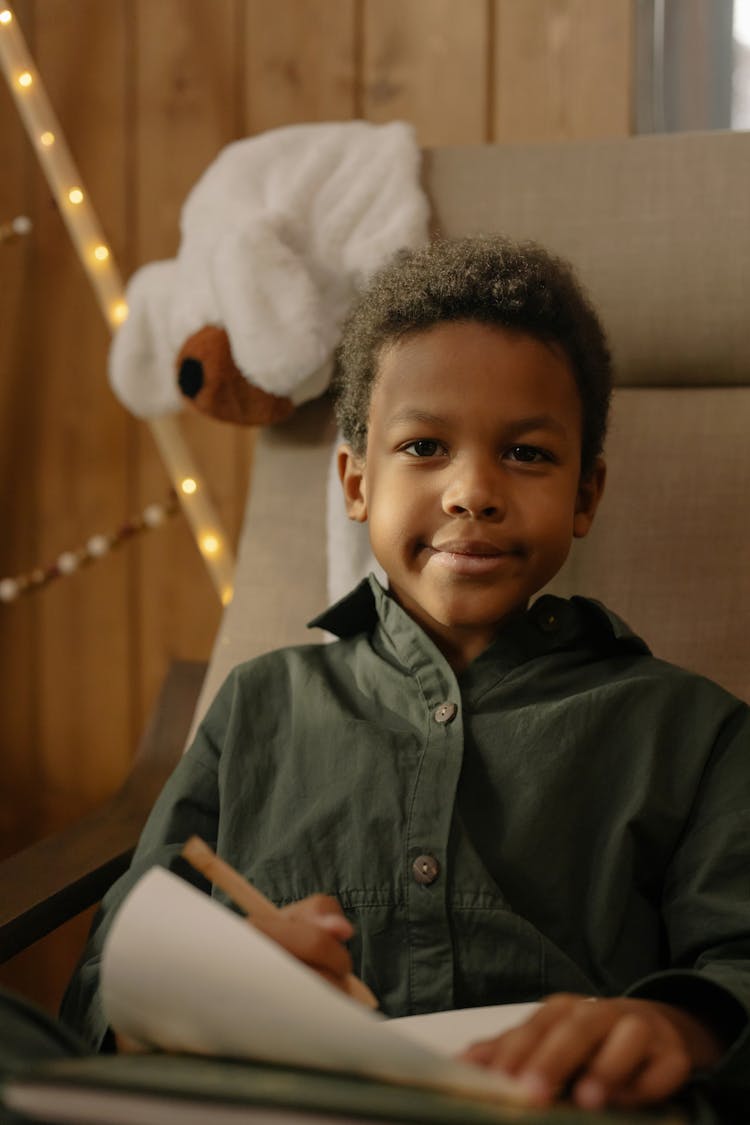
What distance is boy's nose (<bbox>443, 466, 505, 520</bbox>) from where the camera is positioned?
0.82 m

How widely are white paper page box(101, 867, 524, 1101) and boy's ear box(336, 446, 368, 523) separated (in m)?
0.48

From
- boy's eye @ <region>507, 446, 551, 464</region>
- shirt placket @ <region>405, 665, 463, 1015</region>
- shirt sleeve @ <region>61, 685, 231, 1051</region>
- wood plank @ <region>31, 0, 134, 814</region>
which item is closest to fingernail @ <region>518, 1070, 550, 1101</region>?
shirt placket @ <region>405, 665, 463, 1015</region>

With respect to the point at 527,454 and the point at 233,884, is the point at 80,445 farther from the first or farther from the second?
the point at 233,884

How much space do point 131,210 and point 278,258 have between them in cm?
60

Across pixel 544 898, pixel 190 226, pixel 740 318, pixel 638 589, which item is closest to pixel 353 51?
pixel 190 226

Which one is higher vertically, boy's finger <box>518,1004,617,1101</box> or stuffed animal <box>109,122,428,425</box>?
stuffed animal <box>109,122,428,425</box>

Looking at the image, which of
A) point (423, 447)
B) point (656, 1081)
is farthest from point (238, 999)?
point (423, 447)

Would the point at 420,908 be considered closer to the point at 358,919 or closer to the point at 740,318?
the point at 358,919

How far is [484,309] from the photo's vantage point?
88 centimetres

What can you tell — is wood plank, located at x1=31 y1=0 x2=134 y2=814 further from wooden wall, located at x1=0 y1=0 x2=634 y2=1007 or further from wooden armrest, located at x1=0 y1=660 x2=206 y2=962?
wooden armrest, located at x1=0 y1=660 x2=206 y2=962

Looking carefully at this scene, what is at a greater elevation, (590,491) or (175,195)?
(175,195)

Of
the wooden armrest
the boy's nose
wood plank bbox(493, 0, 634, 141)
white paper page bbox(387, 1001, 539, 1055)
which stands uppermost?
wood plank bbox(493, 0, 634, 141)

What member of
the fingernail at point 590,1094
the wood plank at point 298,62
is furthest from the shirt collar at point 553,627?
Answer: the wood plank at point 298,62

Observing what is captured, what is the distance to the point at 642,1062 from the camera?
59cm
